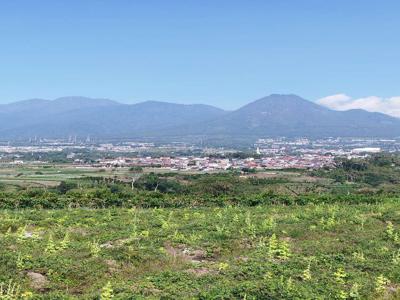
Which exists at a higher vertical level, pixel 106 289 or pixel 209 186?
pixel 106 289

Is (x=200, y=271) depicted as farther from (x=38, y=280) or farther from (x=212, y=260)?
(x=38, y=280)

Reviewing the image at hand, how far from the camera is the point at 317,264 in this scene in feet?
37.8

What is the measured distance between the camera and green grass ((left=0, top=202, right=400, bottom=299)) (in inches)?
380

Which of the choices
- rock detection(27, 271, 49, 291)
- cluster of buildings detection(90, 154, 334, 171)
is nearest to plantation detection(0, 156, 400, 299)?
rock detection(27, 271, 49, 291)

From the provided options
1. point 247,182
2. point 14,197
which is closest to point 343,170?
point 247,182

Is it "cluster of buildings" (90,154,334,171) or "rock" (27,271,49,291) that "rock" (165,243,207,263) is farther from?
"cluster of buildings" (90,154,334,171)

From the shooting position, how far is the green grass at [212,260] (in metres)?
9.65

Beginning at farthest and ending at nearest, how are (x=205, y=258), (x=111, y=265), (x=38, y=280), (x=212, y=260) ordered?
1. (x=205, y=258)
2. (x=212, y=260)
3. (x=111, y=265)
4. (x=38, y=280)

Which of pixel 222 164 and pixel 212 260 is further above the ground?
pixel 212 260

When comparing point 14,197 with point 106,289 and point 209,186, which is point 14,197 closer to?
point 209,186

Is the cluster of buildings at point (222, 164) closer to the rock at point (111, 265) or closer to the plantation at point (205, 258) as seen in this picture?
the plantation at point (205, 258)

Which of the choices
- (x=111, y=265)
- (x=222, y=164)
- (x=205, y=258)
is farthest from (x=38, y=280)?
(x=222, y=164)

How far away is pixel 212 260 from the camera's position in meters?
12.4

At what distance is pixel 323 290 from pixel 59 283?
5502mm
